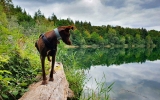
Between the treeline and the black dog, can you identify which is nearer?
the black dog

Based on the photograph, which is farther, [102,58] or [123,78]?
[102,58]

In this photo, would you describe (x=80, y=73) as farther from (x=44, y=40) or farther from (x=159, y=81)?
(x=159, y=81)

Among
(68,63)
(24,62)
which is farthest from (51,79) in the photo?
(68,63)

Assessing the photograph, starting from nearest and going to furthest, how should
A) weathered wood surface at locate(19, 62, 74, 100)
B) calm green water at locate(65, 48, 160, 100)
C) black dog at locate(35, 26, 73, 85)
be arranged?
weathered wood surface at locate(19, 62, 74, 100)
black dog at locate(35, 26, 73, 85)
calm green water at locate(65, 48, 160, 100)

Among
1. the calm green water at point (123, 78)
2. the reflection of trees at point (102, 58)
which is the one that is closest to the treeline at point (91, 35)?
the reflection of trees at point (102, 58)

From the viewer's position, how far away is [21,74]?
5.83 m

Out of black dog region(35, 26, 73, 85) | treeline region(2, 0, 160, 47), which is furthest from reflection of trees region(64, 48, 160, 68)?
treeline region(2, 0, 160, 47)

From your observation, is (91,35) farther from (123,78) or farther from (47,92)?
(47,92)

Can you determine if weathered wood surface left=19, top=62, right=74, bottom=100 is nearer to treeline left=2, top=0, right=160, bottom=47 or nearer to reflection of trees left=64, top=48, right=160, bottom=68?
reflection of trees left=64, top=48, right=160, bottom=68

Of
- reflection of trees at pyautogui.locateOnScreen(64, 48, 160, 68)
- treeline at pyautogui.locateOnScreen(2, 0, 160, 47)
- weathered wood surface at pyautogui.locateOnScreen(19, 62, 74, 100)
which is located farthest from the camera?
treeline at pyautogui.locateOnScreen(2, 0, 160, 47)

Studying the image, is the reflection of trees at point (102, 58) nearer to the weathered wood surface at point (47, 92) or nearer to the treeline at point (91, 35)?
the weathered wood surface at point (47, 92)

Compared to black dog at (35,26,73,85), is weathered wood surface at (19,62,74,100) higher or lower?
lower

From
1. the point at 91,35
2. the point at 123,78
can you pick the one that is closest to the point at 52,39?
the point at 123,78

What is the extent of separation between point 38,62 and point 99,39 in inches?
3343
